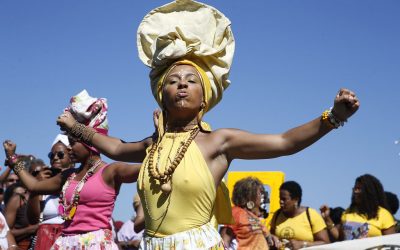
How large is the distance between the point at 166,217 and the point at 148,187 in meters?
0.20

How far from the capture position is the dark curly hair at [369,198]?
8.20 meters

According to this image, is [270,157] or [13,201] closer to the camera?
[270,157]

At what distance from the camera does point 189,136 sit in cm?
→ 403

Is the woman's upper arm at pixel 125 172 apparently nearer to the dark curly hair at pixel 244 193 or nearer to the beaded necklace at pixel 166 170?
the beaded necklace at pixel 166 170

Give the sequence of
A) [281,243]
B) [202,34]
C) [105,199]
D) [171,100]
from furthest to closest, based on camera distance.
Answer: [281,243]
[105,199]
[202,34]
[171,100]

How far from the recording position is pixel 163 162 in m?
3.93

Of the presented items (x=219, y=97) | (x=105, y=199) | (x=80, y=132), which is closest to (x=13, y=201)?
(x=105, y=199)

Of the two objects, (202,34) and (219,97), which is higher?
(202,34)

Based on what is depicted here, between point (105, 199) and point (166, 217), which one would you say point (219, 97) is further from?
point (105, 199)

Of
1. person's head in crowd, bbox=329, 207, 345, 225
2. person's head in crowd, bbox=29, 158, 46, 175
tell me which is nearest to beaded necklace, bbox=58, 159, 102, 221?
person's head in crowd, bbox=29, 158, 46, 175

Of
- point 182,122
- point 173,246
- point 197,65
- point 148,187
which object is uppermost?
Result: point 197,65

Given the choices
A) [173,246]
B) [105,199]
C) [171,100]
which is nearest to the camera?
[173,246]

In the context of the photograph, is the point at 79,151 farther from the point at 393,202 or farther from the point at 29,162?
the point at 393,202

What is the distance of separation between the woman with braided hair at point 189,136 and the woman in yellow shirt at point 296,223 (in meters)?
4.19
